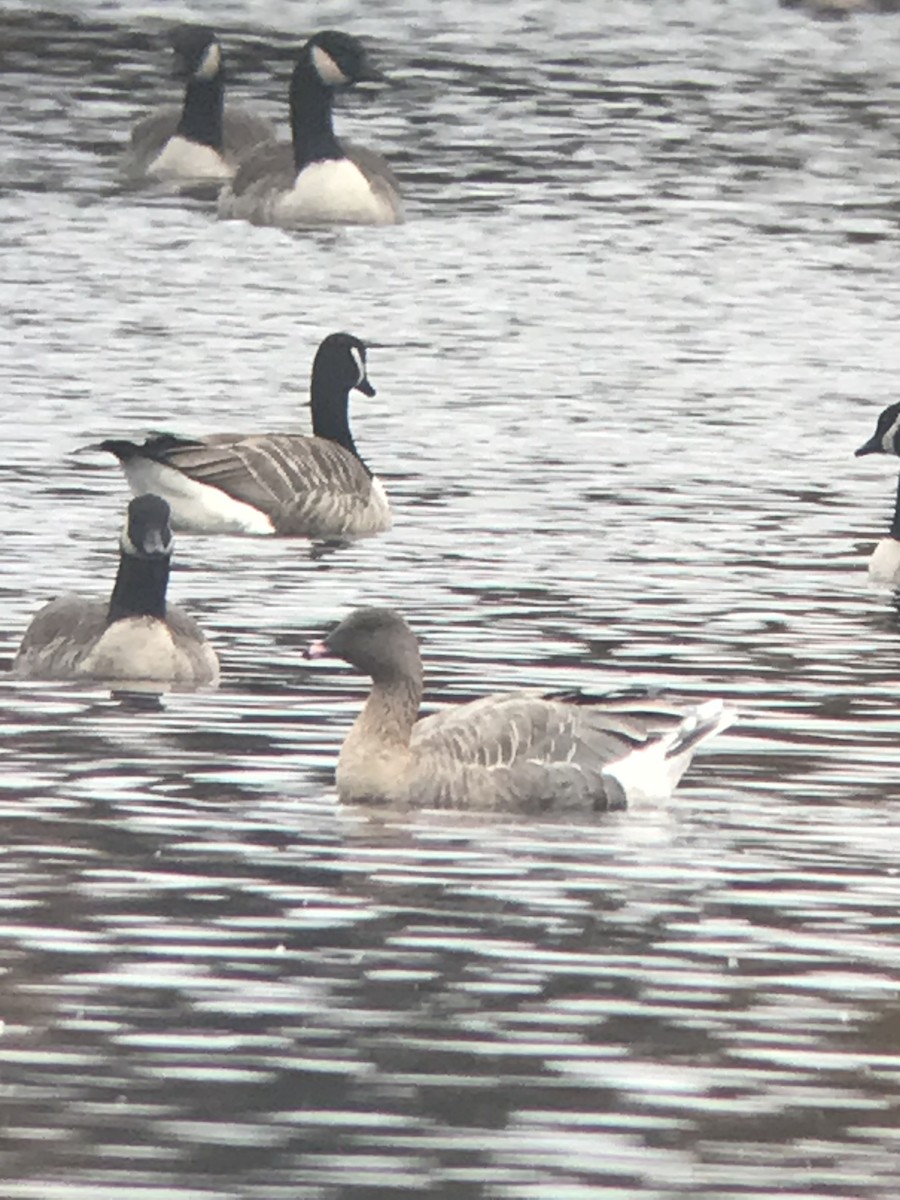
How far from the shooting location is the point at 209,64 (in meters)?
42.2

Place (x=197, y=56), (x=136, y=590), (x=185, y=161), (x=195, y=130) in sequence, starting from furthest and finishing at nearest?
1. (x=197, y=56)
2. (x=195, y=130)
3. (x=185, y=161)
4. (x=136, y=590)

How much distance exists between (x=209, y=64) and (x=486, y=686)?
2556 cm

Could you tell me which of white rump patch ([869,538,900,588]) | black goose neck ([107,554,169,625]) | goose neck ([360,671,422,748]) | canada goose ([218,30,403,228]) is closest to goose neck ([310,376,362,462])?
white rump patch ([869,538,900,588])

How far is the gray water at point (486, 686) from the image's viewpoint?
1059 cm

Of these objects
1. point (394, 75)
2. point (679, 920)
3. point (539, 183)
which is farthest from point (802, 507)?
point (394, 75)

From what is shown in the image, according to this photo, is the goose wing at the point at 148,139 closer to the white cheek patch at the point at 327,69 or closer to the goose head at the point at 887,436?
the white cheek patch at the point at 327,69

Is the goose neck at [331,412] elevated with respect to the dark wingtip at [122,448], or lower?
lower

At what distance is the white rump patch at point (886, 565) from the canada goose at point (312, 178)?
55.4 ft

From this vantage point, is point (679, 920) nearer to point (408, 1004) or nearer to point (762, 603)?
point (408, 1004)

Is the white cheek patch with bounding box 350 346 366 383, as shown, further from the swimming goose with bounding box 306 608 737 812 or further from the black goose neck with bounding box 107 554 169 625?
the swimming goose with bounding box 306 608 737 812

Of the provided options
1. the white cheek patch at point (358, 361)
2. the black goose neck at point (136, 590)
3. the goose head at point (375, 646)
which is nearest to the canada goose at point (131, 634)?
the black goose neck at point (136, 590)

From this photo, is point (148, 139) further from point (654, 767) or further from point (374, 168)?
point (654, 767)

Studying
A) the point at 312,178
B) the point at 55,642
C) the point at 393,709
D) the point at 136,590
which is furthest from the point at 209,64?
the point at 393,709

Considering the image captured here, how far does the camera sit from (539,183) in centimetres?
3922
